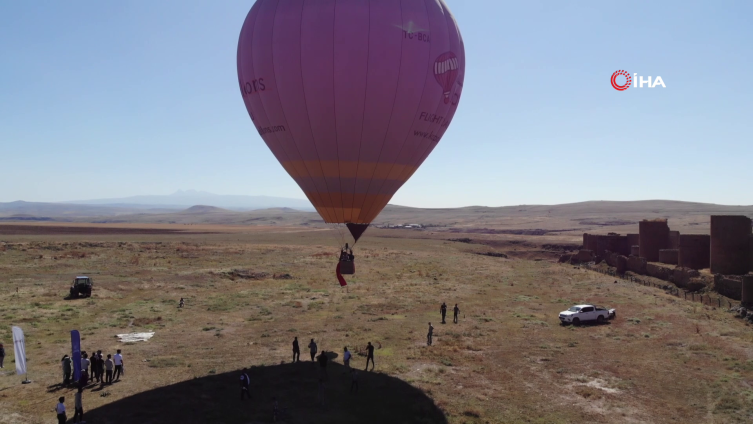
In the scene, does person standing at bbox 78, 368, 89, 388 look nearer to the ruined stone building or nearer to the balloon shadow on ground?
the balloon shadow on ground

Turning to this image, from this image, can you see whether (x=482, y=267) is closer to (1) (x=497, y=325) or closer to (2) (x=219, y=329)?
(1) (x=497, y=325)

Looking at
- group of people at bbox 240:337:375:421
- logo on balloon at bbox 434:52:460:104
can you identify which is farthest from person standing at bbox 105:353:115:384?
logo on balloon at bbox 434:52:460:104

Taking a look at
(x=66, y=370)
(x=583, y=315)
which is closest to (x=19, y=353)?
(x=66, y=370)

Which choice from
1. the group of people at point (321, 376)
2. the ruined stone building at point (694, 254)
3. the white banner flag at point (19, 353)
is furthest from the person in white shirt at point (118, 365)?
the ruined stone building at point (694, 254)

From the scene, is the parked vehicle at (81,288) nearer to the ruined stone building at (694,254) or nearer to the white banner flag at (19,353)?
the white banner flag at (19,353)

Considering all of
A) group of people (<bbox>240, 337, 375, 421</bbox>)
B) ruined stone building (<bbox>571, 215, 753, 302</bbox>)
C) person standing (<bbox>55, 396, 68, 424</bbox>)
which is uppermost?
ruined stone building (<bbox>571, 215, 753, 302</bbox>)
